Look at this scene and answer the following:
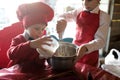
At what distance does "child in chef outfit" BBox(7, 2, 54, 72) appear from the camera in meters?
1.11

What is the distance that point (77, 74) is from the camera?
1.07m

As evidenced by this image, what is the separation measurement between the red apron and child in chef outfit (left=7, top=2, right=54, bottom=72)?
36 cm

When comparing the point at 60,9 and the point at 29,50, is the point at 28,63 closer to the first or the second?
the point at 29,50

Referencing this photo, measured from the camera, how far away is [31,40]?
117 centimetres

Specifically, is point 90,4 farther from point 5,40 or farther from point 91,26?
point 5,40

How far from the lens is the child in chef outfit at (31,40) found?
111 centimetres

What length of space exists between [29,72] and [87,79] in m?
0.30

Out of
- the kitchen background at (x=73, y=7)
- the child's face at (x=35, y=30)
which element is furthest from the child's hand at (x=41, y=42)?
the kitchen background at (x=73, y=7)

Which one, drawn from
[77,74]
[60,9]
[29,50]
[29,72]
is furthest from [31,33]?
[60,9]

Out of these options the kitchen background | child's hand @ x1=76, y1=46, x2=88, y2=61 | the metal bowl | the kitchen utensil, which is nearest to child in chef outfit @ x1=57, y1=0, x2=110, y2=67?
child's hand @ x1=76, y1=46, x2=88, y2=61

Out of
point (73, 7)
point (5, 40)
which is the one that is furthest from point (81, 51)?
point (73, 7)

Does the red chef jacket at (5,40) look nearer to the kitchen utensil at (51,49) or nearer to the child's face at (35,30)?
the child's face at (35,30)

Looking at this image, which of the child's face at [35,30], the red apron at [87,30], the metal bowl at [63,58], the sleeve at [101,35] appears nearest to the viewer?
the metal bowl at [63,58]

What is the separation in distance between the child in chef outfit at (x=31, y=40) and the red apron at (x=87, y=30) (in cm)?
36
